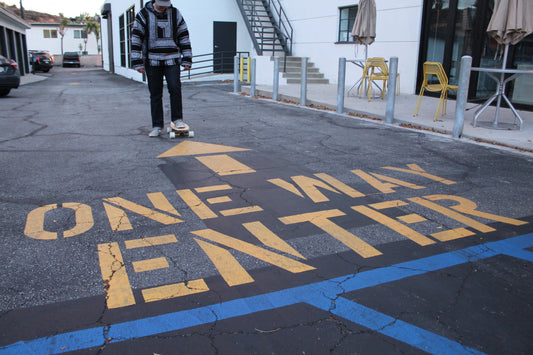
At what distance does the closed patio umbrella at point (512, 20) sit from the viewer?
732cm

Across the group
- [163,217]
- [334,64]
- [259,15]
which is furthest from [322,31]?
[163,217]

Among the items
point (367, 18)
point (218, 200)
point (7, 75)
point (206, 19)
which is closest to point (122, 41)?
point (206, 19)

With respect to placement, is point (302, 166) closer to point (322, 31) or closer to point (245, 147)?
point (245, 147)

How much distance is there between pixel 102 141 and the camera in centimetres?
688

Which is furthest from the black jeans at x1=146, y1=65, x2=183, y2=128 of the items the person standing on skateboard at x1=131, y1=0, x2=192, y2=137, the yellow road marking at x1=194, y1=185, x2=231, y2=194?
the yellow road marking at x1=194, y1=185, x2=231, y2=194

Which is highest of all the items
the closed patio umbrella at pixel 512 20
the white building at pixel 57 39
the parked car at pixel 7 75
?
the white building at pixel 57 39

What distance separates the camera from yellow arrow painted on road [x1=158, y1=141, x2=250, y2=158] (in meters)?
6.11

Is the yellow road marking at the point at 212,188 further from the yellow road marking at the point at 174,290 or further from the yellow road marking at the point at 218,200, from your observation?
the yellow road marking at the point at 174,290

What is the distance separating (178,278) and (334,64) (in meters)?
16.0

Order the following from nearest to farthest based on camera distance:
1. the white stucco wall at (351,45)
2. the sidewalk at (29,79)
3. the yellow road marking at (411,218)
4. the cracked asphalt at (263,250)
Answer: the cracked asphalt at (263,250) < the yellow road marking at (411,218) < the white stucco wall at (351,45) < the sidewalk at (29,79)

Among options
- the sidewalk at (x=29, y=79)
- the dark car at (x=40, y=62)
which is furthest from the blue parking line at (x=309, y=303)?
the dark car at (x=40, y=62)

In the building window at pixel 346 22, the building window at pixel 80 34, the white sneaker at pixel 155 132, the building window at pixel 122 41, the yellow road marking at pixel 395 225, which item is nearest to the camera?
the yellow road marking at pixel 395 225

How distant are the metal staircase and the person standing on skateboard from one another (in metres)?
13.4

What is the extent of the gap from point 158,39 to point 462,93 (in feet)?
16.0
